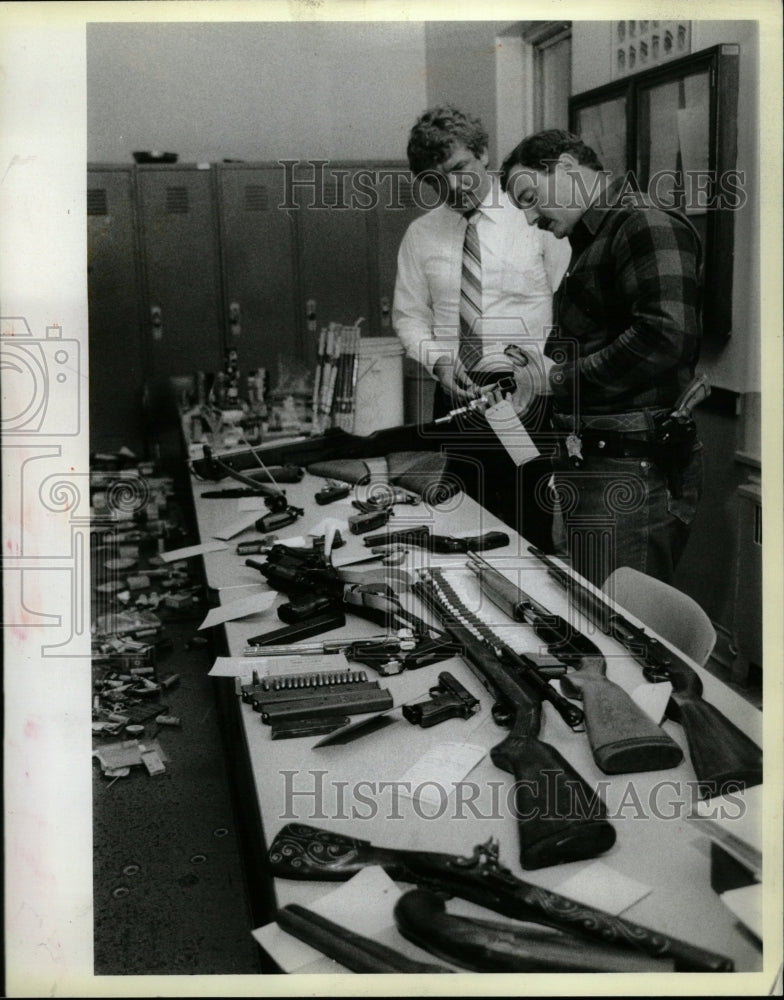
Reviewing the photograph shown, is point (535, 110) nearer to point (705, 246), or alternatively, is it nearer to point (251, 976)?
point (705, 246)

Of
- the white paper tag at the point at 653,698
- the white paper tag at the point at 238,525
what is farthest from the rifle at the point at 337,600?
the white paper tag at the point at 653,698

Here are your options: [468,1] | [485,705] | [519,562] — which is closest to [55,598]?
[485,705]

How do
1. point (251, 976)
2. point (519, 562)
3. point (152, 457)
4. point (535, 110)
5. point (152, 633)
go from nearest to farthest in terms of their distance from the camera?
1. point (251, 976)
2. point (535, 110)
3. point (519, 562)
4. point (152, 633)
5. point (152, 457)

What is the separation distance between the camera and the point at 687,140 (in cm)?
164

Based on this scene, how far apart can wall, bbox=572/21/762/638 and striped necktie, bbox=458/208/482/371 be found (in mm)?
366

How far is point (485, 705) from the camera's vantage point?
148 cm

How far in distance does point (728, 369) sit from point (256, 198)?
1.39m

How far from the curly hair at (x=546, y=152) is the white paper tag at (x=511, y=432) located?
0.44 meters

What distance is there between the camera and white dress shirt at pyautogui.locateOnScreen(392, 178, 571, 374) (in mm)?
1768

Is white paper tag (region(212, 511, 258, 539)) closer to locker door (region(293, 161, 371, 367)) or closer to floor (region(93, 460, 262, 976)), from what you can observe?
floor (region(93, 460, 262, 976))

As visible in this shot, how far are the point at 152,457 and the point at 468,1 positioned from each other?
6.49ft

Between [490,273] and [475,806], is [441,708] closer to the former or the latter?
[475,806]

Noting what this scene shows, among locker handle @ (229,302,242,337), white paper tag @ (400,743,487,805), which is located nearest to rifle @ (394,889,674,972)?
white paper tag @ (400,743,487,805)

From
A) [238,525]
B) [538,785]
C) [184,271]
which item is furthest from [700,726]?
[184,271]
